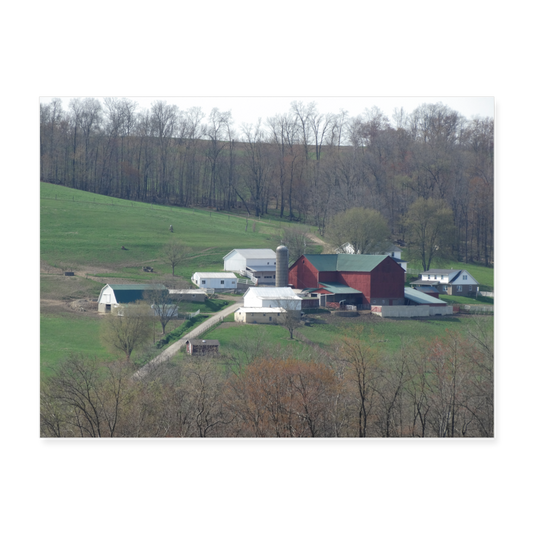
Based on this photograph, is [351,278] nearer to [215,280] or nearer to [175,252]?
[215,280]

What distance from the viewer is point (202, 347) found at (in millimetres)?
16844

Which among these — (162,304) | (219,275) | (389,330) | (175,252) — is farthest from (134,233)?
(389,330)

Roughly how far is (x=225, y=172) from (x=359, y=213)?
4908 mm

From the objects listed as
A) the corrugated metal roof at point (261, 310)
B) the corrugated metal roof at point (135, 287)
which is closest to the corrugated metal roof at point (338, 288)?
the corrugated metal roof at point (261, 310)

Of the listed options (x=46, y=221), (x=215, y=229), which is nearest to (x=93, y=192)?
(x=215, y=229)

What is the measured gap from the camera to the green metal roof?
21.5 m

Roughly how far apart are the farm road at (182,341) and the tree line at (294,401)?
161cm

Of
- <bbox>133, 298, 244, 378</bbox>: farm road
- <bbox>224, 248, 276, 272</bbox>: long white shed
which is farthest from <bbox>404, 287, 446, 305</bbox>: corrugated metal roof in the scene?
<bbox>133, 298, 244, 378</bbox>: farm road

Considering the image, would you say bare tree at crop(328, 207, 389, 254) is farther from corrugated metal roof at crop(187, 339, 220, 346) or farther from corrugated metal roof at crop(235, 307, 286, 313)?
corrugated metal roof at crop(187, 339, 220, 346)

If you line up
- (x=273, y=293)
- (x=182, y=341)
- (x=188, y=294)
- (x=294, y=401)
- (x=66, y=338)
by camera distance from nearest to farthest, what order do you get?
(x=294, y=401) → (x=66, y=338) → (x=182, y=341) → (x=188, y=294) → (x=273, y=293)

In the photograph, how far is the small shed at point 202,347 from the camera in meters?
16.7

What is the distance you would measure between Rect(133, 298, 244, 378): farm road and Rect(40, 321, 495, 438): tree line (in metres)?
1.61

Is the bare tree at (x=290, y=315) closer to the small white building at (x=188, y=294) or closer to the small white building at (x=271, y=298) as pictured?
the small white building at (x=271, y=298)

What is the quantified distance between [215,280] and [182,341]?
4.15m
